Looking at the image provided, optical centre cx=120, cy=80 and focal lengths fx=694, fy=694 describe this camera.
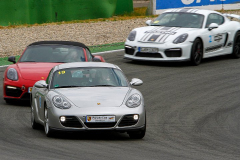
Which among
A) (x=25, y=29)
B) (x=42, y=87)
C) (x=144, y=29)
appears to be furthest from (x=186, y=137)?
(x=25, y=29)

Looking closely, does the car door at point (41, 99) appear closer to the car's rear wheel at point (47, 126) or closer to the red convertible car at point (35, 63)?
the car's rear wheel at point (47, 126)

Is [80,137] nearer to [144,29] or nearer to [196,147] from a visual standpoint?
[196,147]

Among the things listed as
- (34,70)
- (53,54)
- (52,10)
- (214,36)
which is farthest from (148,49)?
(52,10)

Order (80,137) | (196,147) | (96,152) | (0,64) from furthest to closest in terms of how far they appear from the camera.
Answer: (0,64) → (80,137) → (196,147) → (96,152)

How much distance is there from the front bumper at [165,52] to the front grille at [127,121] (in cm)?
779

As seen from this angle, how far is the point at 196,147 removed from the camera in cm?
875

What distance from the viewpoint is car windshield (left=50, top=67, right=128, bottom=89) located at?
9789 mm

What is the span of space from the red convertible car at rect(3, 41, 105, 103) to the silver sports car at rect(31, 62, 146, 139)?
2.46 metres

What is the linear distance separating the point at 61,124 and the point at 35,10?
1365 cm

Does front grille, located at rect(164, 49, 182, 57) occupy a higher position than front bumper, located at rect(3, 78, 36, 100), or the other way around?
front bumper, located at rect(3, 78, 36, 100)

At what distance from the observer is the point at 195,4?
86.5 ft

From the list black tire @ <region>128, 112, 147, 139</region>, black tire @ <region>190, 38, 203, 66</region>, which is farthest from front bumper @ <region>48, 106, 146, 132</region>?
black tire @ <region>190, 38, 203, 66</region>

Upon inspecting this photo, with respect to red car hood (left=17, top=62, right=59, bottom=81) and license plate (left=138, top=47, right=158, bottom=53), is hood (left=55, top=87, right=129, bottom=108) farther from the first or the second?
license plate (left=138, top=47, right=158, bottom=53)

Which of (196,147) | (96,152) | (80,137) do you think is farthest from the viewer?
(80,137)
